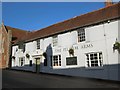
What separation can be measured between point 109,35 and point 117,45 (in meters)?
1.38

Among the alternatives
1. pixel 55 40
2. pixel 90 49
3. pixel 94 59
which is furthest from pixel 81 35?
pixel 55 40

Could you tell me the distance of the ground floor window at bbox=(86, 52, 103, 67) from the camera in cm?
1507

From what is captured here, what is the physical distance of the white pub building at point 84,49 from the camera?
559 inches

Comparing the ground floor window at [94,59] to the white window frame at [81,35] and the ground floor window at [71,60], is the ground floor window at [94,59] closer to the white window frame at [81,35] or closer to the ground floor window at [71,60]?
the ground floor window at [71,60]

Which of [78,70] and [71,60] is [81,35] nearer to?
[71,60]

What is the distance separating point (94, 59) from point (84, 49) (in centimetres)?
143

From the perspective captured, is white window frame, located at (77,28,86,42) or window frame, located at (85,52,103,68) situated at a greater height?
white window frame, located at (77,28,86,42)

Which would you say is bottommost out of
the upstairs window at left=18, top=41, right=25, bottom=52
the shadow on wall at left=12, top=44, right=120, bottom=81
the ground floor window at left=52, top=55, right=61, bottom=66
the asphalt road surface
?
the asphalt road surface

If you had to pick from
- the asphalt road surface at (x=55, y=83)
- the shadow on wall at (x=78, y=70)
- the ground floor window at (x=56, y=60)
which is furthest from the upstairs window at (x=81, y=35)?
the asphalt road surface at (x=55, y=83)

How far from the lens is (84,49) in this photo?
1636 centimetres

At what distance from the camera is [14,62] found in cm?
2759

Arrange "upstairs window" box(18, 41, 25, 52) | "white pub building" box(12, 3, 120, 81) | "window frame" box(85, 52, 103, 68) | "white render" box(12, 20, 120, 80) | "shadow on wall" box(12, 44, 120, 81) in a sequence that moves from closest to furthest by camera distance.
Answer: "shadow on wall" box(12, 44, 120, 81) → "white render" box(12, 20, 120, 80) → "white pub building" box(12, 3, 120, 81) → "window frame" box(85, 52, 103, 68) → "upstairs window" box(18, 41, 25, 52)

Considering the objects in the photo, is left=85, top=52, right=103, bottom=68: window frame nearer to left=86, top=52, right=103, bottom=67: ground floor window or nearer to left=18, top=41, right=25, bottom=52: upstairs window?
left=86, top=52, right=103, bottom=67: ground floor window

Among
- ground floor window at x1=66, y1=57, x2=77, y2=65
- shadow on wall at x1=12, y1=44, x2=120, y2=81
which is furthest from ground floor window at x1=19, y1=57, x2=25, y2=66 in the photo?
ground floor window at x1=66, y1=57, x2=77, y2=65
